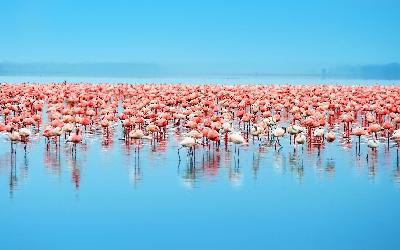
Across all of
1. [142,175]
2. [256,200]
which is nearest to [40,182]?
[142,175]

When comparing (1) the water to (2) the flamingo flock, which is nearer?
(1) the water

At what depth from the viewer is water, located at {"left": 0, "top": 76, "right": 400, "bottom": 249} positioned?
11086mm

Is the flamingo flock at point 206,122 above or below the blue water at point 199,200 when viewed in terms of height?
above

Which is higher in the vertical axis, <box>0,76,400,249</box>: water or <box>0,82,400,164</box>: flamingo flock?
<box>0,82,400,164</box>: flamingo flock

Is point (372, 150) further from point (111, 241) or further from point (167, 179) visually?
point (111, 241)

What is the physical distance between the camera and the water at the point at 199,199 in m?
11.1

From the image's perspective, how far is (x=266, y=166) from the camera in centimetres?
1700

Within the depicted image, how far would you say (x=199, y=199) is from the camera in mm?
13398

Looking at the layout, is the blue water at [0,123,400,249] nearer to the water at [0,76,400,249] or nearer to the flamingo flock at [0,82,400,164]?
the water at [0,76,400,249]

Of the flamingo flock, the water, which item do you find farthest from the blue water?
the flamingo flock

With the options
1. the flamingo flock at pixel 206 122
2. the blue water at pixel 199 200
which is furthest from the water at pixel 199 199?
the flamingo flock at pixel 206 122

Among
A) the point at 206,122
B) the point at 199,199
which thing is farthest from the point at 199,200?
the point at 206,122

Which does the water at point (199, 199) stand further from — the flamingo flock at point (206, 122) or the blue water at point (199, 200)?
the flamingo flock at point (206, 122)

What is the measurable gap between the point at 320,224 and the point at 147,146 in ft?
28.8
